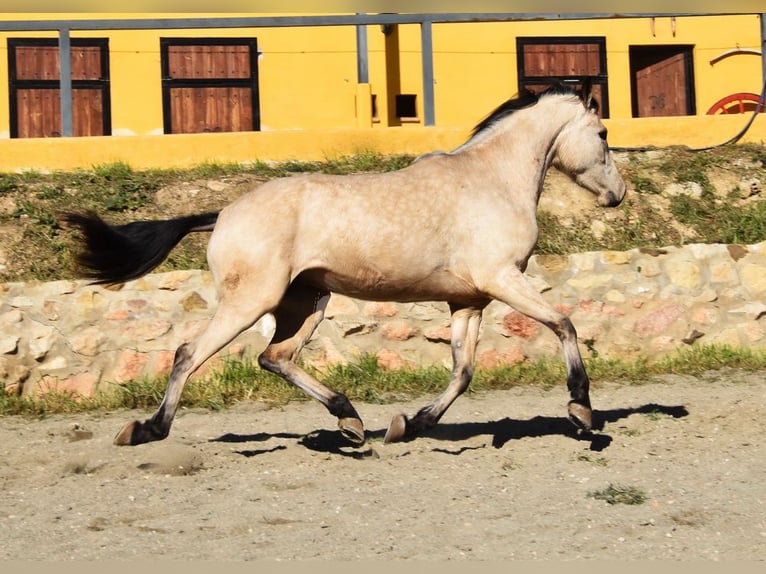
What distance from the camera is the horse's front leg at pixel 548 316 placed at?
601 centimetres

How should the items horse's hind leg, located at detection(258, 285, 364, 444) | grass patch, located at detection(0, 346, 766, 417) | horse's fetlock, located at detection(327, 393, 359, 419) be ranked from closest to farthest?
horse's fetlock, located at detection(327, 393, 359, 419) → horse's hind leg, located at detection(258, 285, 364, 444) → grass patch, located at detection(0, 346, 766, 417)

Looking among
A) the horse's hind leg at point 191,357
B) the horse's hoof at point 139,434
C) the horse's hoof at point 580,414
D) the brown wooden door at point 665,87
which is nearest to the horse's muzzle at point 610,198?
the horse's hoof at point 580,414

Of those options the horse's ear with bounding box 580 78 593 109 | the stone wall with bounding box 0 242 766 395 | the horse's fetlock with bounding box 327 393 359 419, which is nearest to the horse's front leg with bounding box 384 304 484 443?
the horse's fetlock with bounding box 327 393 359 419

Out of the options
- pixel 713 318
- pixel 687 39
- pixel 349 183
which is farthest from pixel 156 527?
pixel 687 39

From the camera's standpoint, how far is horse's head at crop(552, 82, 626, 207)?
685cm

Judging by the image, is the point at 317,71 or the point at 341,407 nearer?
the point at 341,407

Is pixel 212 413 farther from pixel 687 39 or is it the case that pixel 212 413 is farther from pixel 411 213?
pixel 687 39

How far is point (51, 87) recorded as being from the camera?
15.6 metres

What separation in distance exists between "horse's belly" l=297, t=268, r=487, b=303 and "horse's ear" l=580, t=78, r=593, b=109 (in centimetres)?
139

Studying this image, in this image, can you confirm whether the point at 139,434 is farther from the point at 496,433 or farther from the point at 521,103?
the point at 521,103

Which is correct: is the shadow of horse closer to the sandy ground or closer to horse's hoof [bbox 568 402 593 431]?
the sandy ground

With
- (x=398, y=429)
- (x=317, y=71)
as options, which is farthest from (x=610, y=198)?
(x=317, y=71)

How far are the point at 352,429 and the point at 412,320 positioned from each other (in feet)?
8.97

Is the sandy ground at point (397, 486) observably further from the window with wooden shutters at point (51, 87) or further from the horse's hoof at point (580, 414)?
the window with wooden shutters at point (51, 87)
